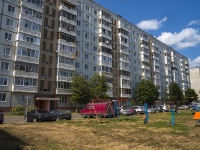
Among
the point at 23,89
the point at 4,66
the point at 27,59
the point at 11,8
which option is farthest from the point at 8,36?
the point at 23,89

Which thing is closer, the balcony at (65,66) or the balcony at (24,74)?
the balcony at (24,74)

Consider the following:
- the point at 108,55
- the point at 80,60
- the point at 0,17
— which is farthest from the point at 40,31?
the point at 108,55

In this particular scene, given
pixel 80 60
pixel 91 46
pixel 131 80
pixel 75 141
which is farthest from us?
pixel 131 80

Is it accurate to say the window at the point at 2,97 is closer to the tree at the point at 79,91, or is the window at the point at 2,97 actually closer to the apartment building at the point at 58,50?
the apartment building at the point at 58,50

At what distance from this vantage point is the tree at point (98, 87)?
5159cm

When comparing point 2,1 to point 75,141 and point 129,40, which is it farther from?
point 129,40

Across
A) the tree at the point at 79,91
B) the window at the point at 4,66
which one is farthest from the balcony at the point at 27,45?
the tree at the point at 79,91

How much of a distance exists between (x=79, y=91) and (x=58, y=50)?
10628 millimetres

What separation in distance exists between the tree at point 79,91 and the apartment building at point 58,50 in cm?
195

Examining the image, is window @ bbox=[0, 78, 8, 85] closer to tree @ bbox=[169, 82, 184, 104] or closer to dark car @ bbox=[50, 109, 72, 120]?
dark car @ bbox=[50, 109, 72, 120]

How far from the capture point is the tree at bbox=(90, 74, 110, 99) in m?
51.6

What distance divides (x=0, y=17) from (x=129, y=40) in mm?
46460

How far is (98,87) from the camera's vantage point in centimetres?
5138

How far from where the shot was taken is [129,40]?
76.9m
